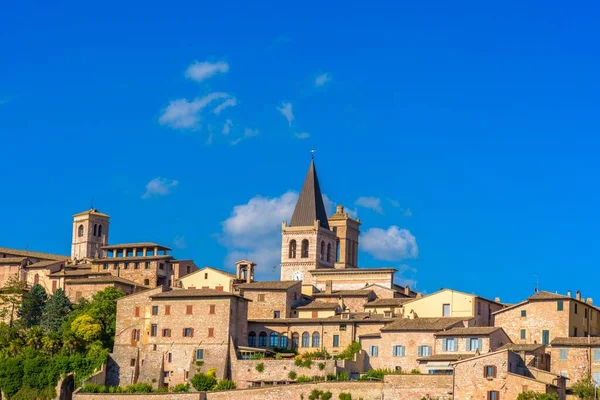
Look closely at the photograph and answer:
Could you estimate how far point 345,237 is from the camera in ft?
383

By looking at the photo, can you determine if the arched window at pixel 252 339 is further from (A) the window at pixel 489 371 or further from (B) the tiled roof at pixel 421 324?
(A) the window at pixel 489 371

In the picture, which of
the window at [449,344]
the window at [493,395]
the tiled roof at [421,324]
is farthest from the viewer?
the tiled roof at [421,324]

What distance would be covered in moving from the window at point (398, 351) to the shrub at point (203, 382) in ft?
37.8

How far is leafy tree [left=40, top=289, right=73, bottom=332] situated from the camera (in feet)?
287

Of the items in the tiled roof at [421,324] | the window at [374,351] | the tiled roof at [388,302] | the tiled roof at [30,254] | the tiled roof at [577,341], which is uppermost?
the tiled roof at [30,254]

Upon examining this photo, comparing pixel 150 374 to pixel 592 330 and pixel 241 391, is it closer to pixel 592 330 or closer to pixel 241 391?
pixel 241 391

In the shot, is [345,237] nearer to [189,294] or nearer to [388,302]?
[388,302]

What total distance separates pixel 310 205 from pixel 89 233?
2405cm

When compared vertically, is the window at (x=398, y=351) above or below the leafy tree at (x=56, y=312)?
below

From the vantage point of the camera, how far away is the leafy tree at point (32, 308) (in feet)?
299

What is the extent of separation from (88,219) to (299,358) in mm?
51554

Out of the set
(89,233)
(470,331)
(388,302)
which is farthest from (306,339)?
(89,233)

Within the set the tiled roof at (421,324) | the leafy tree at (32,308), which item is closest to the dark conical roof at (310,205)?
the leafy tree at (32,308)

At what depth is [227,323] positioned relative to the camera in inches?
3068
